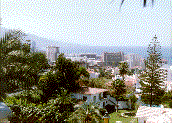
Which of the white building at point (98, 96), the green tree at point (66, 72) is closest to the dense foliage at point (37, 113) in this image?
the green tree at point (66, 72)

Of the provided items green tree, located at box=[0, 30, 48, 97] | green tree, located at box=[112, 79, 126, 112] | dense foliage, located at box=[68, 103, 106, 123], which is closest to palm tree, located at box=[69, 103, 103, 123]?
dense foliage, located at box=[68, 103, 106, 123]

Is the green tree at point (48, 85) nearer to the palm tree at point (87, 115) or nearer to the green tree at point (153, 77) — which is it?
the palm tree at point (87, 115)

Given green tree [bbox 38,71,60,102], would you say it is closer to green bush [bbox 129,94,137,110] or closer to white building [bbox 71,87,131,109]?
white building [bbox 71,87,131,109]

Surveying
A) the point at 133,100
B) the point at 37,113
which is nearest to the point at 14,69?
the point at 37,113

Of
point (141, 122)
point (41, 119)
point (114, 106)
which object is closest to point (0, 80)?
point (41, 119)

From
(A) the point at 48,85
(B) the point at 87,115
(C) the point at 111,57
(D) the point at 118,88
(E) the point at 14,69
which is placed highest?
(E) the point at 14,69

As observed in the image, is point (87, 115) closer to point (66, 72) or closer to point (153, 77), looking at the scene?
point (66, 72)
